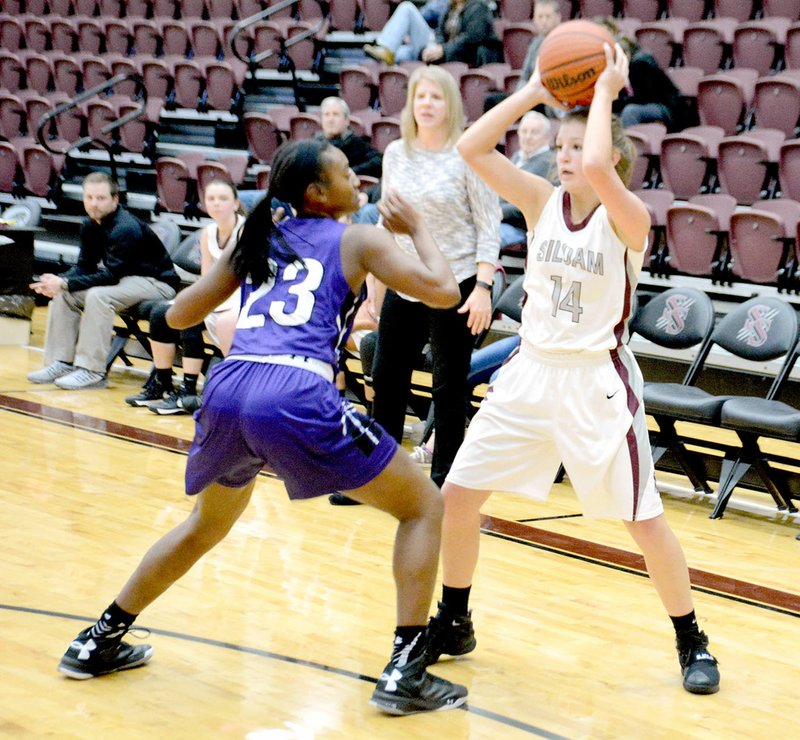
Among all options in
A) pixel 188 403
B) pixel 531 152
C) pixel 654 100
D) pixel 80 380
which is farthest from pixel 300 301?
pixel 654 100

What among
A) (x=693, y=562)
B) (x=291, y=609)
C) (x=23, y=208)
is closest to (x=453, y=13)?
(x=23, y=208)

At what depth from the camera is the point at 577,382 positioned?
9.89ft

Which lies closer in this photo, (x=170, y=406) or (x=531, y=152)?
(x=170, y=406)

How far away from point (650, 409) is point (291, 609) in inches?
96.5

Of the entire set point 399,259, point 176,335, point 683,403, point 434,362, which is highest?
point 399,259

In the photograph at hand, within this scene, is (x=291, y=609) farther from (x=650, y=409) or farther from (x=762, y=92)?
(x=762, y=92)

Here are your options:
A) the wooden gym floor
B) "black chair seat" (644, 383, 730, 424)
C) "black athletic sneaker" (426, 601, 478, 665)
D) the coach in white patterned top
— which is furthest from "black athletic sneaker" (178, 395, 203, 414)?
"black athletic sneaker" (426, 601, 478, 665)

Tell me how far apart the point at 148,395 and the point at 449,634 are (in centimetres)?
426

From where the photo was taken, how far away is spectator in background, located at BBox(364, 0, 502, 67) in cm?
1010

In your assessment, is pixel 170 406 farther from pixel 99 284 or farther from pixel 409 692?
pixel 409 692

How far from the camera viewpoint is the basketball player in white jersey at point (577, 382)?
298cm

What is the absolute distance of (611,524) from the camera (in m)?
5.00

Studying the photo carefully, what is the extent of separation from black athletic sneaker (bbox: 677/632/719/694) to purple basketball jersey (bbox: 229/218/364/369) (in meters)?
1.23

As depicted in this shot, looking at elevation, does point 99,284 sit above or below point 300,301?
below
